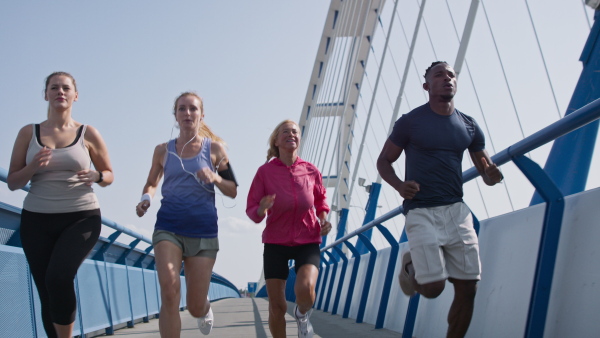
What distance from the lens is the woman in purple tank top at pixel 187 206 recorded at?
4.57 m

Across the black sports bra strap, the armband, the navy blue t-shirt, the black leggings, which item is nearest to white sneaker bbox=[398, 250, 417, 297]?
the navy blue t-shirt

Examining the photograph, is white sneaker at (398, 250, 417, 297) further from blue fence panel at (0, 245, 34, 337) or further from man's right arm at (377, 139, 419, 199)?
blue fence panel at (0, 245, 34, 337)

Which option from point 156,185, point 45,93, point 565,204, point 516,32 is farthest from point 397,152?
point 516,32

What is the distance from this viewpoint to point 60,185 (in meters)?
4.29

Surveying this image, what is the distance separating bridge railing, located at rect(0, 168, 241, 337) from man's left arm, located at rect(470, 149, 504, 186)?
103 inches

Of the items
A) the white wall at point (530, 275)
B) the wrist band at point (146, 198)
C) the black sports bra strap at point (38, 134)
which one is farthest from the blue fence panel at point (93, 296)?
Result: the white wall at point (530, 275)

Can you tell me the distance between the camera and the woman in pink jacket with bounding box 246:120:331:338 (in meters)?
5.33

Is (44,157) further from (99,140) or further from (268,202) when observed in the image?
(268,202)

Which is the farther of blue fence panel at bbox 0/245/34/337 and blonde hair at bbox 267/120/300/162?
blonde hair at bbox 267/120/300/162

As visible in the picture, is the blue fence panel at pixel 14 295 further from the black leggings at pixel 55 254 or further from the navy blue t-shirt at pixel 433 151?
the navy blue t-shirt at pixel 433 151

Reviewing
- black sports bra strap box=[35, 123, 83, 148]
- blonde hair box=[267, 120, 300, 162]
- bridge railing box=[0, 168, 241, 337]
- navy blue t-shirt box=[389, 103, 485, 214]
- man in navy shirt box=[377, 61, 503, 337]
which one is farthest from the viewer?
blonde hair box=[267, 120, 300, 162]

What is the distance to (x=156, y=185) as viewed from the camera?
514 cm

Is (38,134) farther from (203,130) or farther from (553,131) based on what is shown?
(553,131)

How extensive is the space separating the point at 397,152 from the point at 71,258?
1.82 meters
